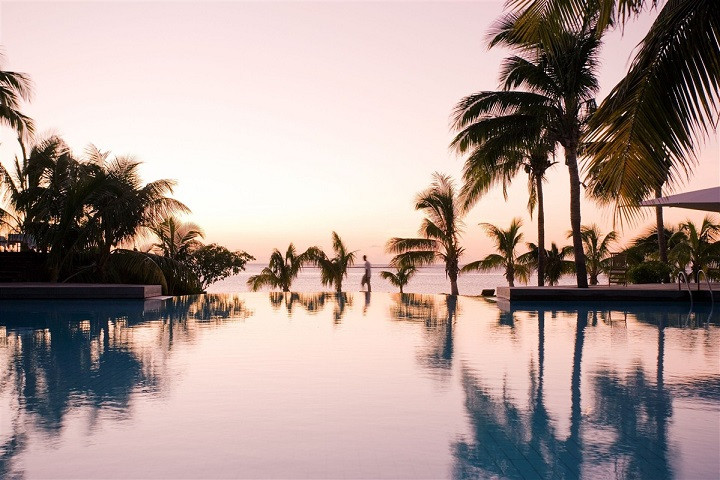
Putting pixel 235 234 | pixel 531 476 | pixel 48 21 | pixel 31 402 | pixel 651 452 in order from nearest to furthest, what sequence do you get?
pixel 531 476
pixel 651 452
pixel 31 402
pixel 48 21
pixel 235 234

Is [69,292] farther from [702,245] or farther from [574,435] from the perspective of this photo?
[702,245]

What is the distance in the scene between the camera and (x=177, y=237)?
23016 mm

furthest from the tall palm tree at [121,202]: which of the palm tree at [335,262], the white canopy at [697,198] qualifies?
the white canopy at [697,198]

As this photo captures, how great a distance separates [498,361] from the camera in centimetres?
764

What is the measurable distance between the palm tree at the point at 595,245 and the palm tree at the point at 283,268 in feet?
32.5

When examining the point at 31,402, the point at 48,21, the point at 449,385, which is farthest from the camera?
the point at 48,21

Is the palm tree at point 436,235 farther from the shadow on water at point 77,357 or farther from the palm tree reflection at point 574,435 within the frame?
the palm tree reflection at point 574,435

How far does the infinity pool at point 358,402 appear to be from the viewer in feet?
12.8

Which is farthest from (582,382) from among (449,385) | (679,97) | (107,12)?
(107,12)

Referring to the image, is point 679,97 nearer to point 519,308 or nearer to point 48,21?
point 519,308

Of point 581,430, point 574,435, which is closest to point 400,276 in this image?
point 581,430

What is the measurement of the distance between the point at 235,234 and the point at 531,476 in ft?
114

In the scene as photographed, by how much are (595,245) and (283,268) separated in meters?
11.6

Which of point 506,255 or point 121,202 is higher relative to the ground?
point 121,202
